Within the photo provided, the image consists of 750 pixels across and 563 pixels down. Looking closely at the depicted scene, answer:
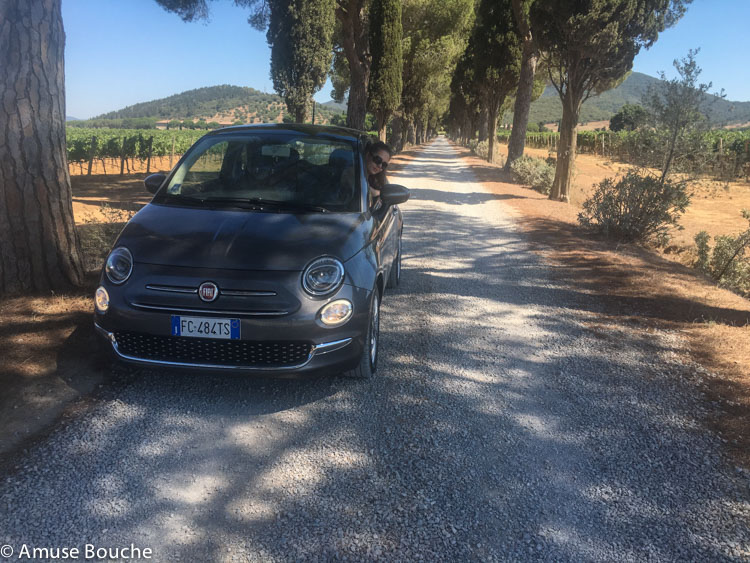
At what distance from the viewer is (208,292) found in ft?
10.1

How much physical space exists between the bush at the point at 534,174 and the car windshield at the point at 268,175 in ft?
45.6

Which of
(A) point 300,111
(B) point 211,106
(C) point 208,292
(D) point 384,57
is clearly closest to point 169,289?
(C) point 208,292

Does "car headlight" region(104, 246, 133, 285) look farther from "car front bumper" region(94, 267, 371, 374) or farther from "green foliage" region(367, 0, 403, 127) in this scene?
"green foliage" region(367, 0, 403, 127)

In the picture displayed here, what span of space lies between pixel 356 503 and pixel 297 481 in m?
0.34

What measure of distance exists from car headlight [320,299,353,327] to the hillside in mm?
136271

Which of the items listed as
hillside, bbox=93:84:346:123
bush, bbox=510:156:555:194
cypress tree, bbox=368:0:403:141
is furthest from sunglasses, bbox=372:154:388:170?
hillside, bbox=93:84:346:123

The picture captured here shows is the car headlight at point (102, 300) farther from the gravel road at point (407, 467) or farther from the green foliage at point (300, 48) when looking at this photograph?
the green foliage at point (300, 48)

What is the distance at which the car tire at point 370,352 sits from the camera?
140 inches

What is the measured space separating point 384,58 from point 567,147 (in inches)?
611

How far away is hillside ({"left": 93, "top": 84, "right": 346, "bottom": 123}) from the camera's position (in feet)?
458

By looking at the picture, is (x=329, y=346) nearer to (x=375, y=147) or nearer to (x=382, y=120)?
(x=375, y=147)

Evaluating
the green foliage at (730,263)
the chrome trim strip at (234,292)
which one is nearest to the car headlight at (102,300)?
the chrome trim strip at (234,292)

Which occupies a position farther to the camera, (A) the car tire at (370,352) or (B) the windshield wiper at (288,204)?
(B) the windshield wiper at (288,204)

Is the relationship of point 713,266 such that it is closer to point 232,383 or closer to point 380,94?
point 232,383
